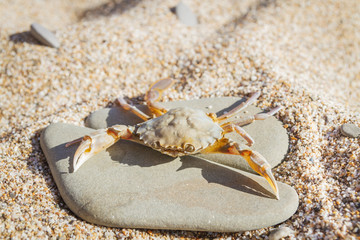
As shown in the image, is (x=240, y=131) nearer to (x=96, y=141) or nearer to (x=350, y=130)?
(x=350, y=130)

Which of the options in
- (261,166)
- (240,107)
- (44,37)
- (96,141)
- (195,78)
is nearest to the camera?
(261,166)

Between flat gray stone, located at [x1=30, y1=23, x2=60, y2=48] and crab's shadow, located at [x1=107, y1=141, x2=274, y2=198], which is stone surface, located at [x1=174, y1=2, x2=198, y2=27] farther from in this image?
crab's shadow, located at [x1=107, y1=141, x2=274, y2=198]

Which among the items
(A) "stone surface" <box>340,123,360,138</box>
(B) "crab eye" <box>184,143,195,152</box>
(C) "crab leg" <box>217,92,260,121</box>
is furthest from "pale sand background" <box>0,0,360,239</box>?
(B) "crab eye" <box>184,143,195,152</box>

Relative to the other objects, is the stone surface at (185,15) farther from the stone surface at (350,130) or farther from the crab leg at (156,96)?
the stone surface at (350,130)

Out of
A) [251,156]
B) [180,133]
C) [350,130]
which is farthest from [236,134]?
[350,130]

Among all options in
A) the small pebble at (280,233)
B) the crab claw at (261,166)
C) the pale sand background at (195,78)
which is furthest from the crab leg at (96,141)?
the small pebble at (280,233)

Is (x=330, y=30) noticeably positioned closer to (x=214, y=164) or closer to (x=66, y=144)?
(x=214, y=164)
